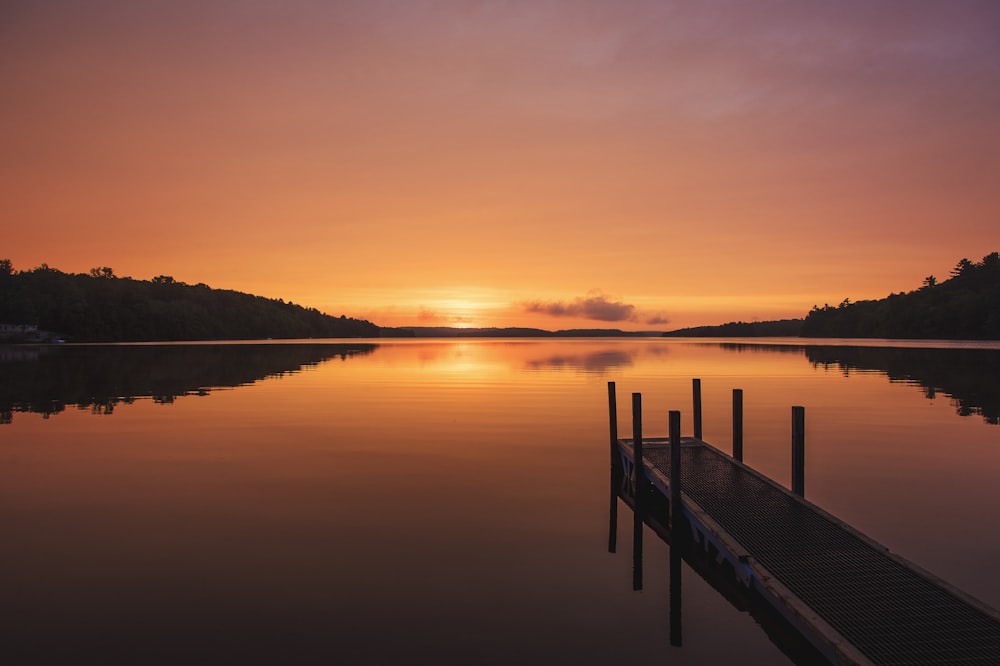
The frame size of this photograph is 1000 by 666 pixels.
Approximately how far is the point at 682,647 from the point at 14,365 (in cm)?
7901

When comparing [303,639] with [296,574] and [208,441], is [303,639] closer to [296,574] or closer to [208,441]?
[296,574]

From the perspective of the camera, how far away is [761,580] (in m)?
9.44

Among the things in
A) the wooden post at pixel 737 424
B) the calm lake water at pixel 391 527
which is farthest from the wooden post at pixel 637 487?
the wooden post at pixel 737 424

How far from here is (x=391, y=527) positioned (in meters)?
15.0

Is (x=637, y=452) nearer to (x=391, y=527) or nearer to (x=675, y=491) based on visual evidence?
(x=675, y=491)

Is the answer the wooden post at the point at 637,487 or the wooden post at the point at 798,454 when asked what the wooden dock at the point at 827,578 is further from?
the wooden post at the point at 798,454

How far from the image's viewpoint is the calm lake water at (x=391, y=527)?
32.4 ft

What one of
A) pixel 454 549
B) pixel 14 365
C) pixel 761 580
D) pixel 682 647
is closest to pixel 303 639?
pixel 454 549

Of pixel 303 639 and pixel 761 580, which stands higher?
pixel 761 580

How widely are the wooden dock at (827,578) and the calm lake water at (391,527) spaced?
112 centimetres

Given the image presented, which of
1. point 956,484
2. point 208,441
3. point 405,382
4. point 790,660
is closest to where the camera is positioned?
point 790,660

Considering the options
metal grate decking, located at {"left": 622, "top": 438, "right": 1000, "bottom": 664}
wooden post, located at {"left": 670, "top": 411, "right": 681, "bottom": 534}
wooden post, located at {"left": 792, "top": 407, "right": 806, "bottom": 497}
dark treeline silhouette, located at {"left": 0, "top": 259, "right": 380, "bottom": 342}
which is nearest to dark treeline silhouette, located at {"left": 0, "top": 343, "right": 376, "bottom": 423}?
wooden post, located at {"left": 670, "top": 411, "right": 681, "bottom": 534}

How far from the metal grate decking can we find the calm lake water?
120 centimetres

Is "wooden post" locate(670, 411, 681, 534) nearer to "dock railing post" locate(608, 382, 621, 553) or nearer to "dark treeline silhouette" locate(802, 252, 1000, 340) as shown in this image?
"dock railing post" locate(608, 382, 621, 553)
